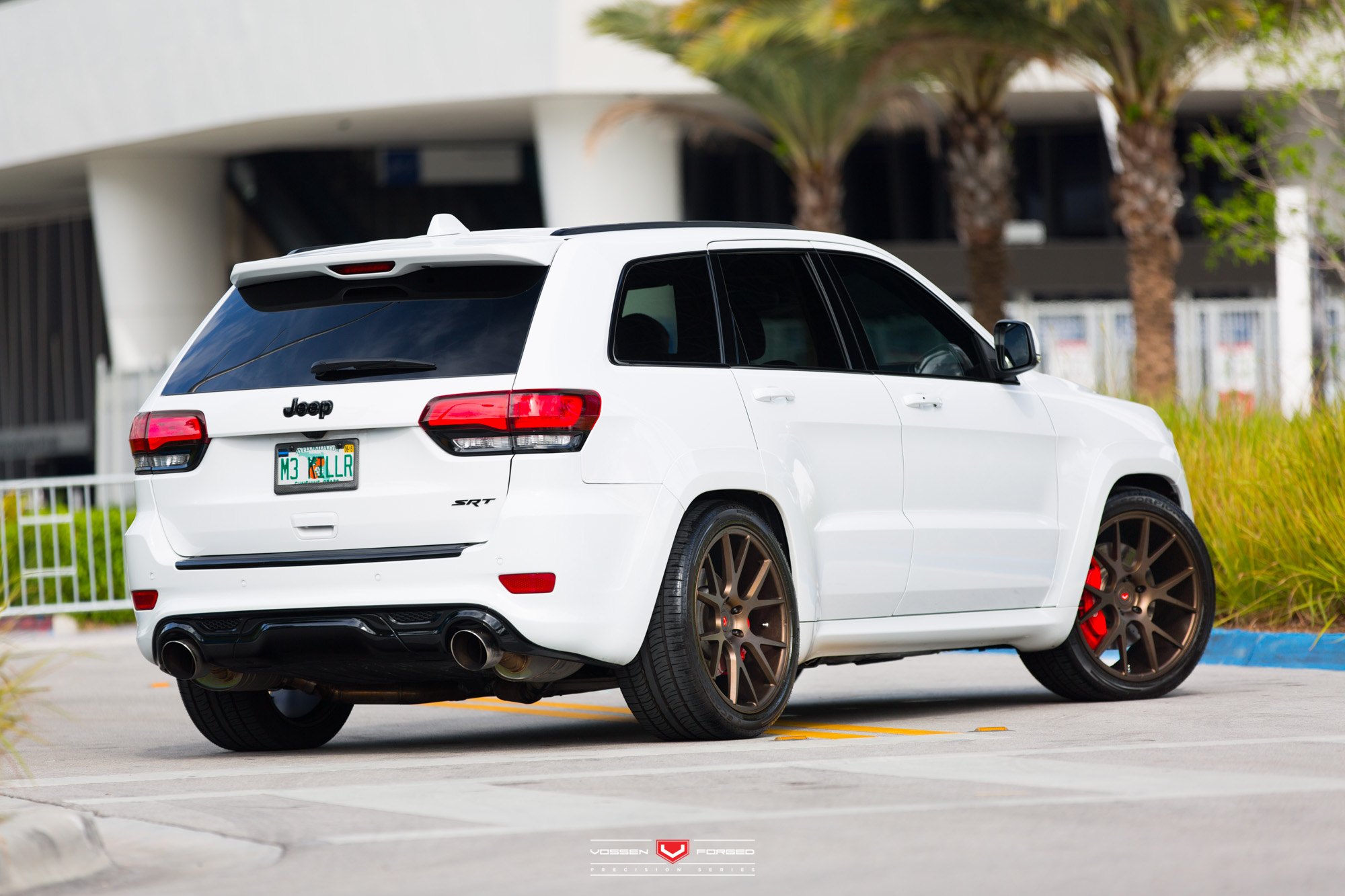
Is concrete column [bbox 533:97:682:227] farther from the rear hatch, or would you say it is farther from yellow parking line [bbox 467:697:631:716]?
the rear hatch

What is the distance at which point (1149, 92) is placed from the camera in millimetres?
22953

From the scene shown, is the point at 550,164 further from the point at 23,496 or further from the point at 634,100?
the point at 23,496

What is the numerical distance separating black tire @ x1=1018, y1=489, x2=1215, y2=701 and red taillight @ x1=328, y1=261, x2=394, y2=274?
3285 mm

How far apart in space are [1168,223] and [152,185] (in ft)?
68.0

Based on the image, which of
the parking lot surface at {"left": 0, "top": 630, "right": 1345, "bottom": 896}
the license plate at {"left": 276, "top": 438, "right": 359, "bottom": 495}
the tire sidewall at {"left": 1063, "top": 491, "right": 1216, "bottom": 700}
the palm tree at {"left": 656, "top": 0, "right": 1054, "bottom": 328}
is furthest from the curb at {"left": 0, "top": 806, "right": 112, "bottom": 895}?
the palm tree at {"left": 656, "top": 0, "right": 1054, "bottom": 328}

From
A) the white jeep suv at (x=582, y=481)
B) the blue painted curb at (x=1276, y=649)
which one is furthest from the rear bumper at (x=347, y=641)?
the blue painted curb at (x=1276, y=649)

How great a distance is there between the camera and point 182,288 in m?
39.3

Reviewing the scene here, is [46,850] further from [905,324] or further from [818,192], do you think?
[818,192]

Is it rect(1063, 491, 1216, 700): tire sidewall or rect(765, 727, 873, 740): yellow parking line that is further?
rect(1063, 491, 1216, 700): tire sidewall

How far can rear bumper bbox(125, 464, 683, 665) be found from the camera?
694 centimetres

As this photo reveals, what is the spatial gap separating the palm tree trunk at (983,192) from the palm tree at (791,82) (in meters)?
1.11

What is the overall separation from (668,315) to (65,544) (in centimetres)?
1299

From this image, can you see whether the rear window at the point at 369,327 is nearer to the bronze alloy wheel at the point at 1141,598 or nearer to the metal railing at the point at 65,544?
the bronze alloy wheel at the point at 1141,598

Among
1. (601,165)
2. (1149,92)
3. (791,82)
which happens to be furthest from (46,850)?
(601,165)
